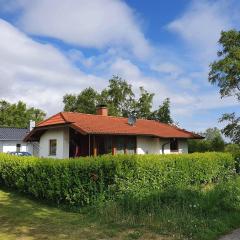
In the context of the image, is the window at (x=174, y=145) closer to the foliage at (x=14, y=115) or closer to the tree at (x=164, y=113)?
the tree at (x=164, y=113)

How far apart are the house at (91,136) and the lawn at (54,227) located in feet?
33.8

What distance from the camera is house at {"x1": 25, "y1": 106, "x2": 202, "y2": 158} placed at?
24.7m

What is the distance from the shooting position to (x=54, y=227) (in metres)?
10.2

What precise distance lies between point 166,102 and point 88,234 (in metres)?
42.9

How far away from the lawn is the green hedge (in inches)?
30.7

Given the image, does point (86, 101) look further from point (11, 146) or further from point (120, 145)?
point (120, 145)

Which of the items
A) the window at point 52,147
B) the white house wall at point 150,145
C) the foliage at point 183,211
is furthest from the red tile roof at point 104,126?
the foliage at point 183,211

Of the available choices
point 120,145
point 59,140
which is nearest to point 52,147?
point 59,140

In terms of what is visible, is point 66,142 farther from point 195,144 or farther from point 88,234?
point 88,234

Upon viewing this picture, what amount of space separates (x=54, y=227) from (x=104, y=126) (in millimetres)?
15747

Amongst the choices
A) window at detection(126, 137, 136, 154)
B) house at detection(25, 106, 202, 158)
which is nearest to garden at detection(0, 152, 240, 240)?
house at detection(25, 106, 202, 158)

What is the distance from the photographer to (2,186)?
18.8 meters

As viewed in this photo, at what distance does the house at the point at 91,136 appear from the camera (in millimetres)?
24688

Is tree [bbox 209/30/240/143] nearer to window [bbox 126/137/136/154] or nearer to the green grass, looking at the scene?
window [bbox 126/137/136/154]
